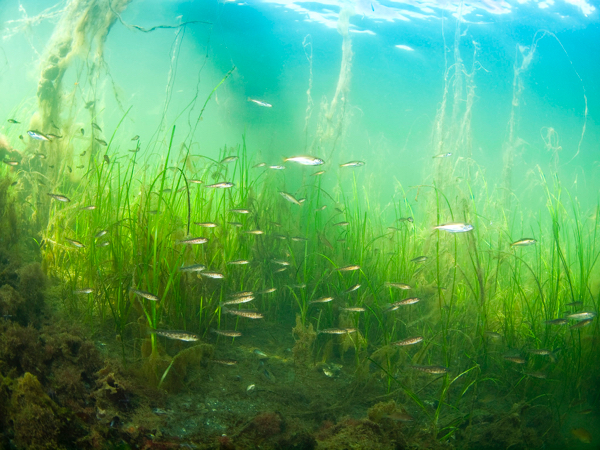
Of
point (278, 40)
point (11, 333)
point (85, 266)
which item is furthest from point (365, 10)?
point (11, 333)

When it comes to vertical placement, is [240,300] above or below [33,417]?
above

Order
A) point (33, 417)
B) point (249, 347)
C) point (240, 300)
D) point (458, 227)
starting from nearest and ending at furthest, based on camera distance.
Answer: point (33, 417) → point (240, 300) → point (458, 227) → point (249, 347)

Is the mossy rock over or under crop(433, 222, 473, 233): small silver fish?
under

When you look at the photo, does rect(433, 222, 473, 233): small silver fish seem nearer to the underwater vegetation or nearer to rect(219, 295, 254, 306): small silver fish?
the underwater vegetation

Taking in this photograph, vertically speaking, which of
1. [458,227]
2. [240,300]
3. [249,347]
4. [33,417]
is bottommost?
[249,347]

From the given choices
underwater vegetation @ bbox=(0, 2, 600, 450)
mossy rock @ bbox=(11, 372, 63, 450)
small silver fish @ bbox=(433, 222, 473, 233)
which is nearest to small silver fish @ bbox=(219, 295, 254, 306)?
underwater vegetation @ bbox=(0, 2, 600, 450)

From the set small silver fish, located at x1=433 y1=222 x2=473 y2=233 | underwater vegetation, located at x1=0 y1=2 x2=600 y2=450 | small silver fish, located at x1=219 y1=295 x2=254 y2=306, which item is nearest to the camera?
underwater vegetation, located at x1=0 y1=2 x2=600 y2=450

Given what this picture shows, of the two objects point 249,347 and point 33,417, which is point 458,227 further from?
point 33,417

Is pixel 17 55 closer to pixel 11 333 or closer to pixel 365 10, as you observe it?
pixel 365 10

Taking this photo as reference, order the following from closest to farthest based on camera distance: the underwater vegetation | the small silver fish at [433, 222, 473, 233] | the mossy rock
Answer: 1. the mossy rock
2. the underwater vegetation
3. the small silver fish at [433, 222, 473, 233]

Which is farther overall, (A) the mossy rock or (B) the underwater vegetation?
(B) the underwater vegetation

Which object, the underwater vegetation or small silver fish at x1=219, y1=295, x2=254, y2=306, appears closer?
the underwater vegetation

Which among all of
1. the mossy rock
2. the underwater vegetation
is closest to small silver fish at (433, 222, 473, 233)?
the underwater vegetation

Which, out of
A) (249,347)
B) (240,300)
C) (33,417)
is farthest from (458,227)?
(33,417)
